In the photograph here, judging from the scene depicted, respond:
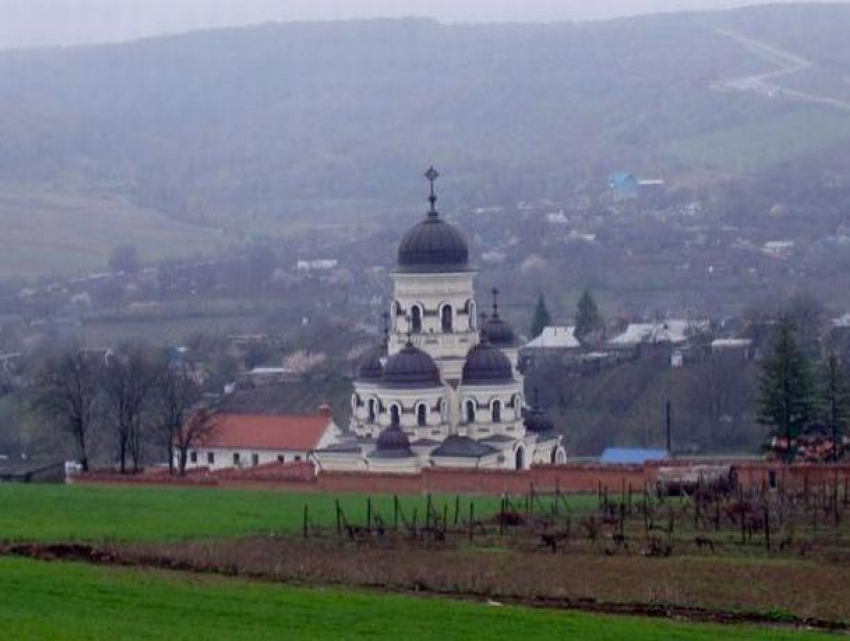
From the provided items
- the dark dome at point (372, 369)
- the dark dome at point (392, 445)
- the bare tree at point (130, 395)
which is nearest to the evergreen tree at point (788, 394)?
the dark dome at point (392, 445)

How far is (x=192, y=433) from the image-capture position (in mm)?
67938

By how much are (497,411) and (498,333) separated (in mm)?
3428

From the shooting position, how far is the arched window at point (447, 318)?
211 feet

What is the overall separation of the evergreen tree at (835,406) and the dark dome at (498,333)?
948 cm

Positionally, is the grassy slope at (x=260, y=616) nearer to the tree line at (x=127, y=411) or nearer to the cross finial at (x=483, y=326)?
the tree line at (x=127, y=411)

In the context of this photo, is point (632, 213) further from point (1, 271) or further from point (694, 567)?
point (694, 567)

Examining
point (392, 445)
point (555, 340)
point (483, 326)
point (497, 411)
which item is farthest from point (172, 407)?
point (555, 340)

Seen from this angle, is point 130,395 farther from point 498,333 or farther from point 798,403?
point 798,403

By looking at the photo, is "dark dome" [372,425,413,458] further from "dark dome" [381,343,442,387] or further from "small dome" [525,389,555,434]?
"small dome" [525,389,555,434]

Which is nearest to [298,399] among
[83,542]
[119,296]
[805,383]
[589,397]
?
[589,397]

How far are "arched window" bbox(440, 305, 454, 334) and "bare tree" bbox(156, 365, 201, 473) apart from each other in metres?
8.25

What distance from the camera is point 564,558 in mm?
37812

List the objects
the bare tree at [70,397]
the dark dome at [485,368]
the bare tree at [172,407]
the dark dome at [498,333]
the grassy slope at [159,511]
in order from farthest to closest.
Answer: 1. the bare tree at [172,407]
2. the dark dome at [498,333]
3. the bare tree at [70,397]
4. the dark dome at [485,368]
5. the grassy slope at [159,511]

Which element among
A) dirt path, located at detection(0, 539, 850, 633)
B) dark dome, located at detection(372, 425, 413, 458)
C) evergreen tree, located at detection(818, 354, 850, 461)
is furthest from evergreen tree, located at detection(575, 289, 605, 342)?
dirt path, located at detection(0, 539, 850, 633)
